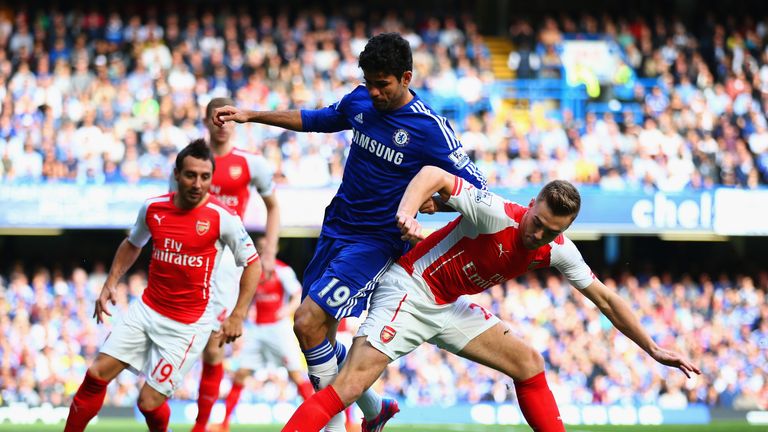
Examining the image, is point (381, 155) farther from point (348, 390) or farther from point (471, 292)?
point (348, 390)

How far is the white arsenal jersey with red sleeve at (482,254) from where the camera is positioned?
6.21m

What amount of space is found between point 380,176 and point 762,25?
19.0 meters

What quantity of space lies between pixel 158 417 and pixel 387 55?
3105 millimetres

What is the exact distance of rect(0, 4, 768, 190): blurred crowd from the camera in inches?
699

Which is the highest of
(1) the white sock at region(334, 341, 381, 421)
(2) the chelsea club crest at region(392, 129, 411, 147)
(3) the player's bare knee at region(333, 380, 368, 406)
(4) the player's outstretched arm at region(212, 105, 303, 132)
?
(4) the player's outstretched arm at region(212, 105, 303, 132)

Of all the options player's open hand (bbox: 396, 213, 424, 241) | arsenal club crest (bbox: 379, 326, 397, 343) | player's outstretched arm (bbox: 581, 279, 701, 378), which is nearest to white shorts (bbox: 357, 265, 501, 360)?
arsenal club crest (bbox: 379, 326, 397, 343)

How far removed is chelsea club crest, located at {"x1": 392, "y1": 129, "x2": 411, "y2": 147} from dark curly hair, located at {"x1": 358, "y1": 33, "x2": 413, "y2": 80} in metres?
0.41

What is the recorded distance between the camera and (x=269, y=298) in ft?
41.0

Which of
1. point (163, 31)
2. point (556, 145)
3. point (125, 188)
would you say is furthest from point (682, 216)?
point (163, 31)

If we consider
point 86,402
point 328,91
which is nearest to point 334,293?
point 86,402

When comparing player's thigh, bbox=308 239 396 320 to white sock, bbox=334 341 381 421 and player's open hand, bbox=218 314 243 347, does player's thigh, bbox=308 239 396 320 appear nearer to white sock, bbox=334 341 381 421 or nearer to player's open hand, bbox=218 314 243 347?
white sock, bbox=334 341 381 421

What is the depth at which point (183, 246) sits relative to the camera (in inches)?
285

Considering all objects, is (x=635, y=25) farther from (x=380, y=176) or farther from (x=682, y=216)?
(x=380, y=176)

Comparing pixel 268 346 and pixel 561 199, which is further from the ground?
pixel 561 199
